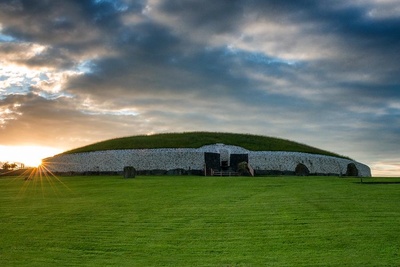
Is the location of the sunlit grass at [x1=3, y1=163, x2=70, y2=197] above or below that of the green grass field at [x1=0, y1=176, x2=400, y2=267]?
above

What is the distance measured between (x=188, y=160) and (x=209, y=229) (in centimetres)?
4284

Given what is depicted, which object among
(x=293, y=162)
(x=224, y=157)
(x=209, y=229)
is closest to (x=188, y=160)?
(x=224, y=157)

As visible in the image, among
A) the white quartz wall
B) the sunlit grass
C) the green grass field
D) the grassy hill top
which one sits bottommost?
the green grass field

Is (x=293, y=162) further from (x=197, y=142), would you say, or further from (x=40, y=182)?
(x=40, y=182)

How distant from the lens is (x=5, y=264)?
19.1 m

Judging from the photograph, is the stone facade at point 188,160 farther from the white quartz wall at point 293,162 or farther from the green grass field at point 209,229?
the green grass field at point 209,229

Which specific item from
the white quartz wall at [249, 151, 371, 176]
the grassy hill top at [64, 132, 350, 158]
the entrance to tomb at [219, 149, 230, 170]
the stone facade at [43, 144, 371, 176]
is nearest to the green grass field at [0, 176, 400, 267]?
the stone facade at [43, 144, 371, 176]

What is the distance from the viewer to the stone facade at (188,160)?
6488cm

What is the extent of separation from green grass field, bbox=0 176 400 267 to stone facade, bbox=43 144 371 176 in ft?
101

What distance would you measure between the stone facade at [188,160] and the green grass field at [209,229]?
30723mm

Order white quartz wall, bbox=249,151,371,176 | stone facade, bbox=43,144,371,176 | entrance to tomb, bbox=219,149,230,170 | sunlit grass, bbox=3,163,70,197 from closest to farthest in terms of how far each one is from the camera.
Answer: sunlit grass, bbox=3,163,70,197 → stone facade, bbox=43,144,371,176 → white quartz wall, bbox=249,151,371,176 → entrance to tomb, bbox=219,149,230,170

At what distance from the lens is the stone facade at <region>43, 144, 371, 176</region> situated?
6488 centimetres

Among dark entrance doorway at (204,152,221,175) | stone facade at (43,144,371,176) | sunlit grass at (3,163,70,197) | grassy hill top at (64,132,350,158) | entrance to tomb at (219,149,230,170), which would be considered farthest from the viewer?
grassy hill top at (64,132,350,158)

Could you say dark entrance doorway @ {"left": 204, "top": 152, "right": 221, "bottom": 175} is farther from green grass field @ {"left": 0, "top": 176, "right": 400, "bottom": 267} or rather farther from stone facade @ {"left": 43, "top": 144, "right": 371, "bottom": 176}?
green grass field @ {"left": 0, "top": 176, "right": 400, "bottom": 267}
